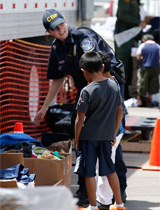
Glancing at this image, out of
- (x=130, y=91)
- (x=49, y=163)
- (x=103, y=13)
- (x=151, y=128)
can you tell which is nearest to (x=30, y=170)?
(x=49, y=163)

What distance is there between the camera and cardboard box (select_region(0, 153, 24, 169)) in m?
4.96

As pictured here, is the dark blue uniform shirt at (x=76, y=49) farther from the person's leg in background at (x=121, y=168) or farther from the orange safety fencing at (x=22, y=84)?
the orange safety fencing at (x=22, y=84)

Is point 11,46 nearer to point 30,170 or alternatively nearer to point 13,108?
point 13,108

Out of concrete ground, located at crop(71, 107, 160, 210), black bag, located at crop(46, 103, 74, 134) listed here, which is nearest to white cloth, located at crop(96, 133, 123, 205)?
concrete ground, located at crop(71, 107, 160, 210)

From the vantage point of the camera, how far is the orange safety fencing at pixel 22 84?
8.57 meters

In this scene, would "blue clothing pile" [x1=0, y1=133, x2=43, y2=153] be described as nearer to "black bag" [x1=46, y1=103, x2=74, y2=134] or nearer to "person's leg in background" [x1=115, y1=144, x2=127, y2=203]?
"person's leg in background" [x1=115, y1=144, x2=127, y2=203]

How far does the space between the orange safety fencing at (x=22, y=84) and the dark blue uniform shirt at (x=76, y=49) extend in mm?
2715

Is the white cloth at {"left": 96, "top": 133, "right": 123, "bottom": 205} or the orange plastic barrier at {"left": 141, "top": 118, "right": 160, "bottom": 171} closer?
the white cloth at {"left": 96, "top": 133, "right": 123, "bottom": 205}

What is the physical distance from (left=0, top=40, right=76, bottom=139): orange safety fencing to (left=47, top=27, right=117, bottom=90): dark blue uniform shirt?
2.72 metres

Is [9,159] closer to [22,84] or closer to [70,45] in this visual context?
[70,45]

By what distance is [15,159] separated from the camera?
16.3 feet

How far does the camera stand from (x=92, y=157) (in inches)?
198

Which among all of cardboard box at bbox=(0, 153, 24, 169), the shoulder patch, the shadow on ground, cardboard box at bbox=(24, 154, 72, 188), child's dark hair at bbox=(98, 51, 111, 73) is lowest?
the shadow on ground

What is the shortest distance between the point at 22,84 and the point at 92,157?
426 cm
